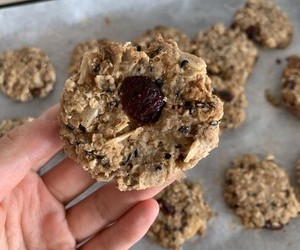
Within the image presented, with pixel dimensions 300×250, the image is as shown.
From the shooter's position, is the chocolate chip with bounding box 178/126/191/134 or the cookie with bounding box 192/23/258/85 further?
the cookie with bounding box 192/23/258/85

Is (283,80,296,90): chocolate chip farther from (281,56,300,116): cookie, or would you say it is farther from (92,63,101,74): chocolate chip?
(92,63,101,74): chocolate chip

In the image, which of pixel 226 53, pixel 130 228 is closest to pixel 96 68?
pixel 130 228

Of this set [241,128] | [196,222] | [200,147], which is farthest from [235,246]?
[200,147]

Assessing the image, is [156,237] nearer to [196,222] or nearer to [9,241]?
[196,222]

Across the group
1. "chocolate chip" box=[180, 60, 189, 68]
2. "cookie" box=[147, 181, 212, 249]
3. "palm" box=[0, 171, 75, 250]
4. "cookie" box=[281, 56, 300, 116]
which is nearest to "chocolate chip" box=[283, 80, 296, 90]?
"cookie" box=[281, 56, 300, 116]

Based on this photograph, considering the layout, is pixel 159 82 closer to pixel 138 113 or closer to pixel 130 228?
pixel 138 113

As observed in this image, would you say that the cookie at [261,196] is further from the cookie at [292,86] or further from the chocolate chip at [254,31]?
the chocolate chip at [254,31]

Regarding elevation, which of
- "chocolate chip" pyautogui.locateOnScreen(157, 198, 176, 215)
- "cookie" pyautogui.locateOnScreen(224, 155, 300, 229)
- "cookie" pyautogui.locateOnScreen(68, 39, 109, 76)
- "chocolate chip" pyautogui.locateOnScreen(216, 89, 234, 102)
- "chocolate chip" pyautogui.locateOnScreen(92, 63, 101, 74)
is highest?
"chocolate chip" pyautogui.locateOnScreen(92, 63, 101, 74)
